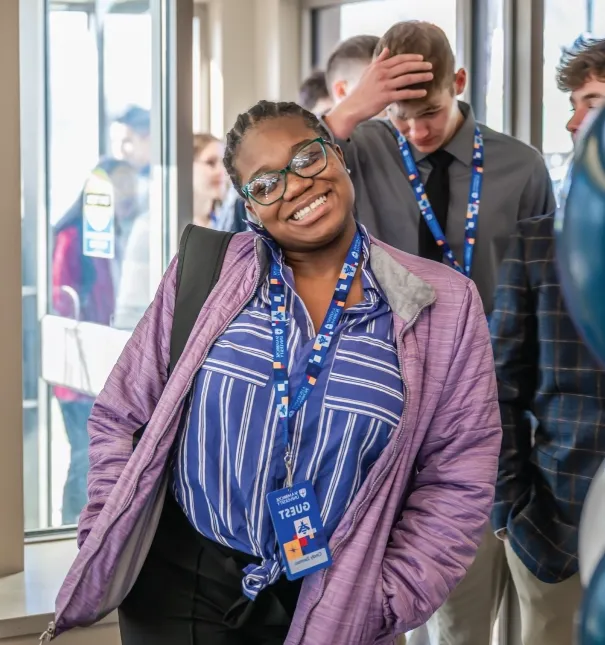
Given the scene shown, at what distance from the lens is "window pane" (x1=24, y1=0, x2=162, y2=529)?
322cm

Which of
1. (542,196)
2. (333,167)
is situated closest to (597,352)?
(333,167)

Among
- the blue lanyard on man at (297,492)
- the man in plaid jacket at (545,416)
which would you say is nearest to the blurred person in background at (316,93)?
the man in plaid jacket at (545,416)

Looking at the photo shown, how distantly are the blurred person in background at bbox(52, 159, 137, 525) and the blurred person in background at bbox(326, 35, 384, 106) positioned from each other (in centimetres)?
75

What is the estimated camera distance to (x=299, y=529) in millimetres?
1586

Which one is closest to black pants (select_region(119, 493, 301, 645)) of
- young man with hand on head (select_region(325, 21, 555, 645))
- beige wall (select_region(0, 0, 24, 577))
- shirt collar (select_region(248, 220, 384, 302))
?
shirt collar (select_region(248, 220, 384, 302))

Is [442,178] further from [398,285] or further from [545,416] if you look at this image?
[398,285]

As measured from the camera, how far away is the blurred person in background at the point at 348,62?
327 cm

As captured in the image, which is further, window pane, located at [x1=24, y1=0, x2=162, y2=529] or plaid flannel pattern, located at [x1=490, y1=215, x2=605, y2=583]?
window pane, located at [x1=24, y1=0, x2=162, y2=529]

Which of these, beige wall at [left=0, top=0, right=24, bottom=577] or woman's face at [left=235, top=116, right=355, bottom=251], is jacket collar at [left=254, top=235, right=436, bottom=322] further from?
beige wall at [left=0, top=0, right=24, bottom=577]

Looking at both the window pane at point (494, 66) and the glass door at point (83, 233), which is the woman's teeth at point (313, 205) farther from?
the window pane at point (494, 66)

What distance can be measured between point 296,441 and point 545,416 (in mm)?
724

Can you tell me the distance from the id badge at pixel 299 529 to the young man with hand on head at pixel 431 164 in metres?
0.99

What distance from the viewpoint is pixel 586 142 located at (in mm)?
684

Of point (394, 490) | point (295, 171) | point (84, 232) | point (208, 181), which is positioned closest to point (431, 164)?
point (295, 171)
